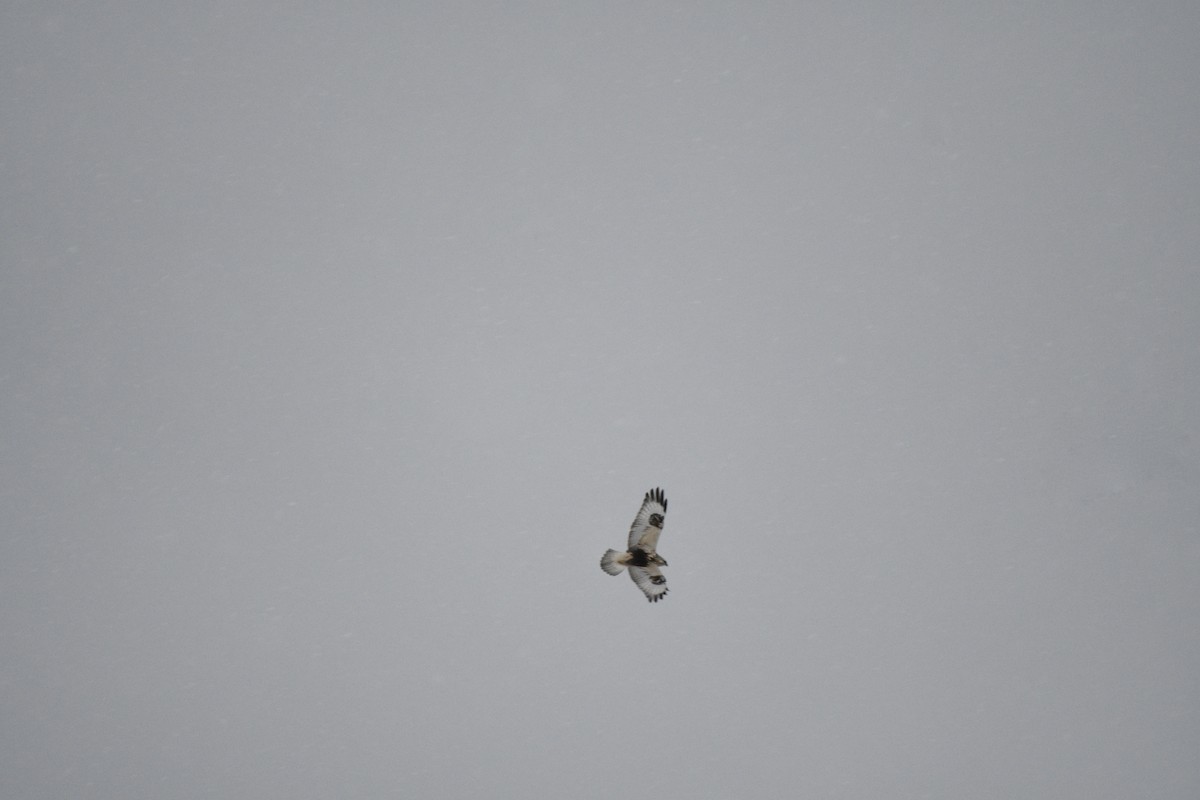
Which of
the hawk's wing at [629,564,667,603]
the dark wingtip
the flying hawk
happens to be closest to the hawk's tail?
the flying hawk

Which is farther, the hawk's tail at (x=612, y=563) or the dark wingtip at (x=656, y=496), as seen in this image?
the dark wingtip at (x=656, y=496)

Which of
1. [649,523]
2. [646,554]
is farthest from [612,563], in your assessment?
[649,523]

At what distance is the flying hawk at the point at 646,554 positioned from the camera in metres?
7.46

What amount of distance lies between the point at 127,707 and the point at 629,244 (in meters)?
11.6

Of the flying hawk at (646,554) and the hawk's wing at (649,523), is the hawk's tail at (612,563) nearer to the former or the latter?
the flying hawk at (646,554)

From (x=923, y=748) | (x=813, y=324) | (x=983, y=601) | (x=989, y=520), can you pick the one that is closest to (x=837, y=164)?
(x=813, y=324)

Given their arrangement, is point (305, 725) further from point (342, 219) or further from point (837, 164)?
point (837, 164)

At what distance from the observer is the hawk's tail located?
7.41 meters

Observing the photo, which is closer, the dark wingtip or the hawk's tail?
the hawk's tail

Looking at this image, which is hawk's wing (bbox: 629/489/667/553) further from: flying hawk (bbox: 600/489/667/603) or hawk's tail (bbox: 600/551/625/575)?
hawk's tail (bbox: 600/551/625/575)

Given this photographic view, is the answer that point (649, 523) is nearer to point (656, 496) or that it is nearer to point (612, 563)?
point (656, 496)

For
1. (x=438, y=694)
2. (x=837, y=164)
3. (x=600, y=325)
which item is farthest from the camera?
(x=600, y=325)

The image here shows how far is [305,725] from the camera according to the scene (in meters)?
15.5

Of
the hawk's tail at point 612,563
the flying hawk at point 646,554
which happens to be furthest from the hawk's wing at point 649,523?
the hawk's tail at point 612,563
